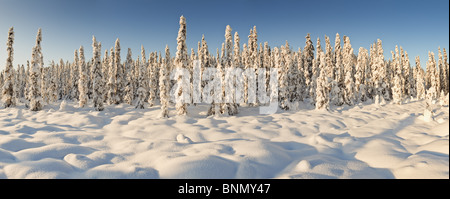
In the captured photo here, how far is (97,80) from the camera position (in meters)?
19.9

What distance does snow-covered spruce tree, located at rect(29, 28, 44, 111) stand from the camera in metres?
17.5

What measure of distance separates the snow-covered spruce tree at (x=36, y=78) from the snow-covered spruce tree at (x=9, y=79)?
2958 mm

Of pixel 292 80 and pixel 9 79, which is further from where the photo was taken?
pixel 292 80

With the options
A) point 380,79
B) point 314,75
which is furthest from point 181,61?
point 380,79

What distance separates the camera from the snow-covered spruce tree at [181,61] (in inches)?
554

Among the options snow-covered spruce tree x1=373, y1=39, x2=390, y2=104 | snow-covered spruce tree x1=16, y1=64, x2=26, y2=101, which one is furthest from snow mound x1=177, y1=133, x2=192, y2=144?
snow-covered spruce tree x1=16, y1=64, x2=26, y2=101

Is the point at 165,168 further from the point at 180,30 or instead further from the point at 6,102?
the point at 6,102

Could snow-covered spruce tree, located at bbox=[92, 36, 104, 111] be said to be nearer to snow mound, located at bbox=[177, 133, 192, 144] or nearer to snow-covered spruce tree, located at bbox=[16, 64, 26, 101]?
snow mound, located at bbox=[177, 133, 192, 144]

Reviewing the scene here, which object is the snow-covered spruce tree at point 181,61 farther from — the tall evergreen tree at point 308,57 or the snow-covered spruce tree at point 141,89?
the tall evergreen tree at point 308,57

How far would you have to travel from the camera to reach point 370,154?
4.96m

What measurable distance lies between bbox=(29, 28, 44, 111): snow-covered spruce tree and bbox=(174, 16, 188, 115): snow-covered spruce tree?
42.8 feet

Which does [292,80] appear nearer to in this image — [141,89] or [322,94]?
[322,94]

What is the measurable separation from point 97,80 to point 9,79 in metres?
7.99

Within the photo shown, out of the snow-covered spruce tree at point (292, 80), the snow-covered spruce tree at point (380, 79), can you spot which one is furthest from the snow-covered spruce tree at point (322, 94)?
the snow-covered spruce tree at point (380, 79)
